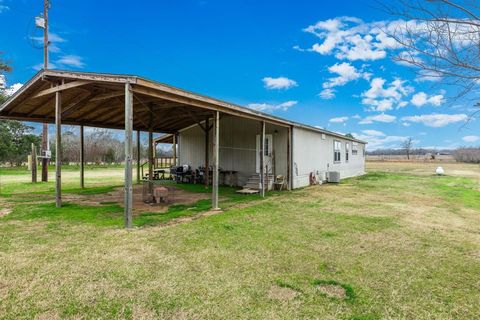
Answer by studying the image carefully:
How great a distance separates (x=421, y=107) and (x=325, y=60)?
A: 54.9 feet

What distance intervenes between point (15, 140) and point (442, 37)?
3292 cm

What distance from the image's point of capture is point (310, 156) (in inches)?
533

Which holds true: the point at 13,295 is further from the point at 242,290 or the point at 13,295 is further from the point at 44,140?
the point at 44,140

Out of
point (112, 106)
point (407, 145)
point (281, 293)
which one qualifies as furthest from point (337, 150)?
point (407, 145)

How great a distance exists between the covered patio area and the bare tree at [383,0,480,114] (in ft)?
14.7

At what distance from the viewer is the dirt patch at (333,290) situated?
2.89 m

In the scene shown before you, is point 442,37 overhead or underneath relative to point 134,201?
overhead

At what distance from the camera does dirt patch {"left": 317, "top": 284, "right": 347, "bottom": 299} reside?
2.89 meters

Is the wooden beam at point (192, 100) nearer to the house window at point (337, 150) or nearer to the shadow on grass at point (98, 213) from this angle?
the shadow on grass at point (98, 213)

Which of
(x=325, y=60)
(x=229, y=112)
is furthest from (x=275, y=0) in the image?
(x=325, y=60)

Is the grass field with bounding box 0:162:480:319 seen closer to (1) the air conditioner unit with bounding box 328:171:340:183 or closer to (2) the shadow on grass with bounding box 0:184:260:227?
(2) the shadow on grass with bounding box 0:184:260:227

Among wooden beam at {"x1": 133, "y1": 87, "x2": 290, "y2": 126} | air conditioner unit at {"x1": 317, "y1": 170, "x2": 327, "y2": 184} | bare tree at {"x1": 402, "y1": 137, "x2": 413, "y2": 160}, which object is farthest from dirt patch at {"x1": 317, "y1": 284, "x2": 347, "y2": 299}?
bare tree at {"x1": 402, "y1": 137, "x2": 413, "y2": 160}

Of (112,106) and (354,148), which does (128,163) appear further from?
(354,148)

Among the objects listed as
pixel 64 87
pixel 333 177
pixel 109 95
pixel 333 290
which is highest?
pixel 64 87
